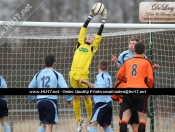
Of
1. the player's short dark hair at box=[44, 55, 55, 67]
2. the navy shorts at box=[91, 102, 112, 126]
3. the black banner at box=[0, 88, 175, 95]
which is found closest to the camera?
the black banner at box=[0, 88, 175, 95]

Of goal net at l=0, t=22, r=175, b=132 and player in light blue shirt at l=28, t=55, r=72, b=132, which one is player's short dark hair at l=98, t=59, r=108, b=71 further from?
goal net at l=0, t=22, r=175, b=132

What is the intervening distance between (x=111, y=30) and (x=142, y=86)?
3.60m

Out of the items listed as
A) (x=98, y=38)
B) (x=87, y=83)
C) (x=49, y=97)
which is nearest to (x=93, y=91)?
(x=49, y=97)

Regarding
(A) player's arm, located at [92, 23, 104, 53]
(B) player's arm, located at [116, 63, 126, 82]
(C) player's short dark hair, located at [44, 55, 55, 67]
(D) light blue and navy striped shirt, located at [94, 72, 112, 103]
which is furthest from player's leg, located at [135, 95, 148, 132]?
(A) player's arm, located at [92, 23, 104, 53]

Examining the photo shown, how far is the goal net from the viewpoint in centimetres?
1267

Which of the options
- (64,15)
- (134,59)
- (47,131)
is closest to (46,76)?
(47,131)

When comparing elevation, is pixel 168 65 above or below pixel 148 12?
below

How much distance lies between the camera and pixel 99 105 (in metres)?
10.5

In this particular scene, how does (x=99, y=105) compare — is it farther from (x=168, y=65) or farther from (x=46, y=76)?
(x=168, y=65)

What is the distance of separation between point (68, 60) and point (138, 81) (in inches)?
182

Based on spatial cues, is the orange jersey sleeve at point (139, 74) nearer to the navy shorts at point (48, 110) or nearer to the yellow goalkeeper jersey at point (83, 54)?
the navy shorts at point (48, 110)

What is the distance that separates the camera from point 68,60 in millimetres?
13727

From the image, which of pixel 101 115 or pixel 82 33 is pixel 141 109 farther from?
pixel 82 33

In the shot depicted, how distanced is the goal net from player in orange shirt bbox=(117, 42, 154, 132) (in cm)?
293
